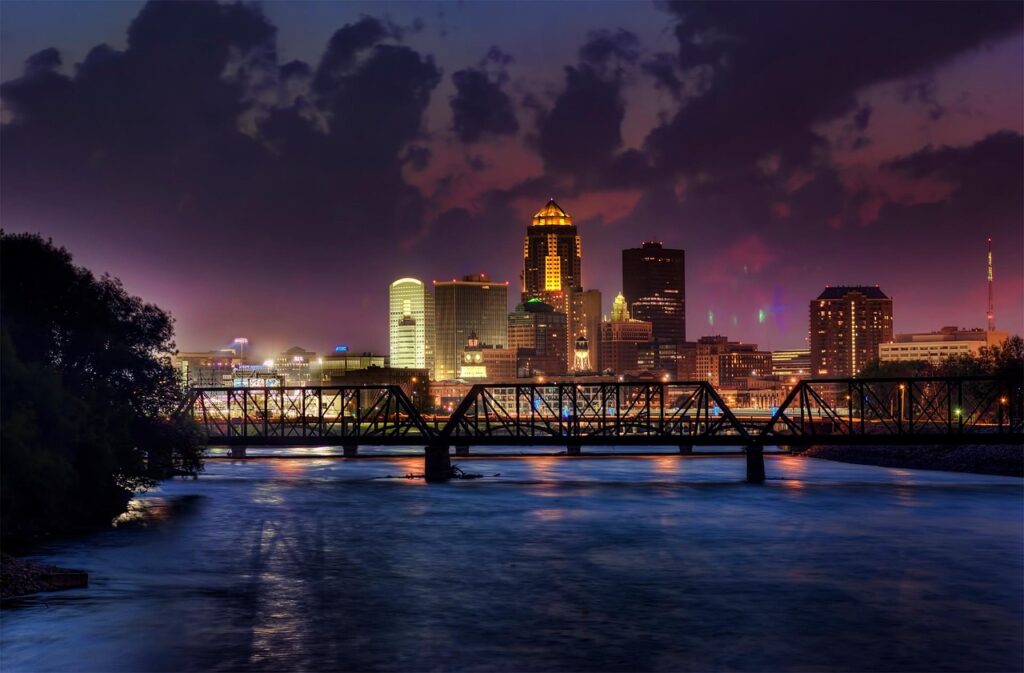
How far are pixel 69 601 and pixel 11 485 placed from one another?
8.11m

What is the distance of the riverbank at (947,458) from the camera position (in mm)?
132875

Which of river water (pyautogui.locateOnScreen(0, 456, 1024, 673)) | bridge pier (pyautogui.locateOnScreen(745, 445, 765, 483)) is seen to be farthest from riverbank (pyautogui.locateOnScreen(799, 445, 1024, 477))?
river water (pyautogui.locateOnScreen(0, 456, 1024, 673))

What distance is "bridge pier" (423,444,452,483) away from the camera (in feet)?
410

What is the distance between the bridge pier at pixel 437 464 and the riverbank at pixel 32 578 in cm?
7041

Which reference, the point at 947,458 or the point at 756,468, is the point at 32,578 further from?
the point at 947,458

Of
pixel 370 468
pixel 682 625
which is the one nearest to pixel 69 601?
pixel 682 625

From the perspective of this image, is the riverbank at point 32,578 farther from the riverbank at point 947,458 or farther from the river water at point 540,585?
the riverbank at point 947,458

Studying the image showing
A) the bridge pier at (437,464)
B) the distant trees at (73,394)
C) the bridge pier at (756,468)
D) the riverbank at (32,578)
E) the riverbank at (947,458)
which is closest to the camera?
the riverbank at (32,578)

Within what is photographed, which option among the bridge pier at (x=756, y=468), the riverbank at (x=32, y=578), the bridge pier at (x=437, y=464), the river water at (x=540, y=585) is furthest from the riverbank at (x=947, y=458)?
the riverbank at (x=32, y=578)

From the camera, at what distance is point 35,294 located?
77.3m

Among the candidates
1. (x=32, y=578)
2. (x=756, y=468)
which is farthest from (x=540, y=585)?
(x=756, y=468)

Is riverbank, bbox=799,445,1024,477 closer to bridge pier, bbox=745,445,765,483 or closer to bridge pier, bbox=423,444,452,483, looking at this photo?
bridge pier, bbox=745,445,765,483

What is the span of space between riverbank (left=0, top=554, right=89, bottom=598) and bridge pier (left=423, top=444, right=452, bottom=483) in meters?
70.4

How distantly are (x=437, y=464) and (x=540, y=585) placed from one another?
220ft
